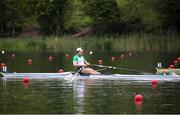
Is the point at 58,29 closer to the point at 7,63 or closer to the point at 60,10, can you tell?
the point at 60,10

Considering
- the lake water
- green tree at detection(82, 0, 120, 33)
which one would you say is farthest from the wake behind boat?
green tree at detection(82, 0, 120, 33)

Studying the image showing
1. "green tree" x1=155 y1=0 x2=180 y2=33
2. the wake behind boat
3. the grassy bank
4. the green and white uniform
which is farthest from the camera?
"green tree" x1=155 y1=0 x2=180 y2=33

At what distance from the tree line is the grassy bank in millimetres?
9555

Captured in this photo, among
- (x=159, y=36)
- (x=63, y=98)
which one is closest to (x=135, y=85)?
(x=63, y=98)

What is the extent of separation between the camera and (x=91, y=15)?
82375 millimetres

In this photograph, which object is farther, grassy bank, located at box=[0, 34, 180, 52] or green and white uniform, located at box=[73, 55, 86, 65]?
grassy bank, located at box=[0, 34, 180, 52]

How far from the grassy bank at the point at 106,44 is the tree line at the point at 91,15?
9555 mm

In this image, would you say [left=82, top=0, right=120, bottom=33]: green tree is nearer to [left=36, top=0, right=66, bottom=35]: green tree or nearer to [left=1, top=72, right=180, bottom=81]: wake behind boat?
[left=36, top=0, right=66, bottom=35]: green tree

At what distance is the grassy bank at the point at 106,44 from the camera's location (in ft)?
196

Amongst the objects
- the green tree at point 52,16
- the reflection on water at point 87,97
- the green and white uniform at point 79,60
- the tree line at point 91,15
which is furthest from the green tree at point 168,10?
the reflection on water at point 87,97

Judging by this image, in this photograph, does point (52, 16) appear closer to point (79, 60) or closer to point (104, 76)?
point (79, 60)

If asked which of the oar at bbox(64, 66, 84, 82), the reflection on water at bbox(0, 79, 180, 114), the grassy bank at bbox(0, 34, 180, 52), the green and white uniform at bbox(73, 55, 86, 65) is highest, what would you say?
the grassy bank at bbox(0, 34, 180, 52)

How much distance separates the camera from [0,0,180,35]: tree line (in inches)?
2859

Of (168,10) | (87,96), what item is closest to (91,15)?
(168,10)
